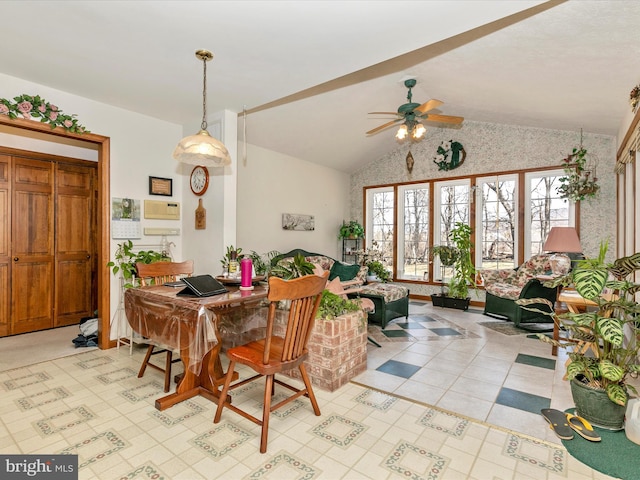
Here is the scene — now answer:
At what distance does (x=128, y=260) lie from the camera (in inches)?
143

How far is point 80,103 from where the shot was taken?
3332 millimetres

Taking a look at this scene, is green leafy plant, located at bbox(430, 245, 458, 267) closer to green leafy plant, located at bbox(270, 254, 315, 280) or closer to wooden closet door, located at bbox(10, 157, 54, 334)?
green leafy plant, located at bbox(270, 254, 315, 280)

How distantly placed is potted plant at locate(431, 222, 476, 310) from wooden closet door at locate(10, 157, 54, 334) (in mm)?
5516

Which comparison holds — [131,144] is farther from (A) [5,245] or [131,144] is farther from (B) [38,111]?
(A) [5,245]

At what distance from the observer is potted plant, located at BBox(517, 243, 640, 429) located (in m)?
1.95

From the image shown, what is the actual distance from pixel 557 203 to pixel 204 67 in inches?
201

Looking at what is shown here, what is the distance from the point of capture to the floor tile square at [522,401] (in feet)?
7.68

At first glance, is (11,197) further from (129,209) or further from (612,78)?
(612,78)

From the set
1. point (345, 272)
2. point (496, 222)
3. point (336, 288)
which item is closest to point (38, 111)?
point (336, 288)

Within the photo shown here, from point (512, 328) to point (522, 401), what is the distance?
7.08 ft

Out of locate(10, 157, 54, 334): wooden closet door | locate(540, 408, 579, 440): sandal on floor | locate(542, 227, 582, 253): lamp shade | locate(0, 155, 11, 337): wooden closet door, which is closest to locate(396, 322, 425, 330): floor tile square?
locate(542, 227, 582, 253): lamp shade

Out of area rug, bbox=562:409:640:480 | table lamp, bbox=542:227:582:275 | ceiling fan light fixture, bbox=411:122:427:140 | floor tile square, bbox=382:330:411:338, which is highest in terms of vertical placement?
ceiling fan light fixture, bbox=411:122:427:140

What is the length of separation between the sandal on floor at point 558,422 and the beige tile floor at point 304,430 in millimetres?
51

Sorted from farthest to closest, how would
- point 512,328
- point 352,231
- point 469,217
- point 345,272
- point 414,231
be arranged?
point 352,231 → point 414,231 → point 469,217 → point 345,272 → point 512,328
